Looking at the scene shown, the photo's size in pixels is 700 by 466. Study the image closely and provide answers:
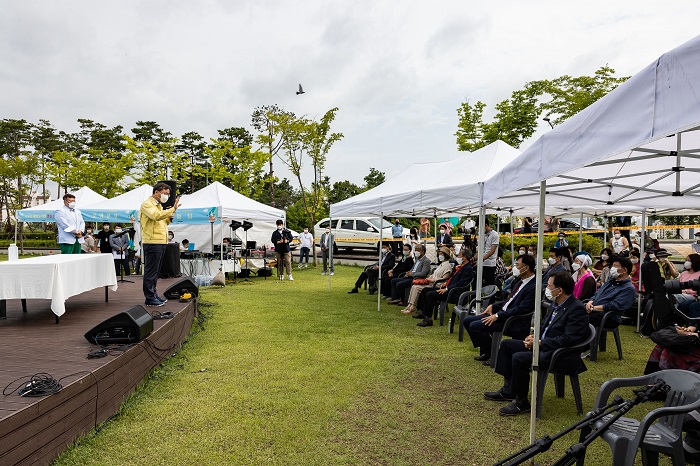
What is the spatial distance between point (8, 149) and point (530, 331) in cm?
4819

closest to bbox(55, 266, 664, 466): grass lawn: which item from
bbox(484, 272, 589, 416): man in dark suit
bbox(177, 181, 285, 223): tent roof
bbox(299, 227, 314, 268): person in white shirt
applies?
bbox(484, 272, 589, 416): man in dark suit

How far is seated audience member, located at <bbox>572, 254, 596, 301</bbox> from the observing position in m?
6.71

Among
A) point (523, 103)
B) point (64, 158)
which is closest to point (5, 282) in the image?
point (523, 103)

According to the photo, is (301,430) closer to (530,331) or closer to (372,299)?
(530,331)

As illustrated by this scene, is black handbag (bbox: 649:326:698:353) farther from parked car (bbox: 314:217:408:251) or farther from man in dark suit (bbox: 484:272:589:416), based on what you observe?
parked car (bbox: 314:217:408:251)

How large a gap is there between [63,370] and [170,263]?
8.10 m

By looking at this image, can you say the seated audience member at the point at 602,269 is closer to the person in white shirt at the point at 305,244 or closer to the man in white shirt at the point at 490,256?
the man in white shirt at the point at 490,256

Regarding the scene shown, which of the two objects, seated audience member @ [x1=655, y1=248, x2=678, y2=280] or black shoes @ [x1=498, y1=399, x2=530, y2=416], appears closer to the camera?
black shoes @ [x1=498, y1=399, x2=530, y2=416]

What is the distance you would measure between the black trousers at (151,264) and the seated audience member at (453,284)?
13.7ft

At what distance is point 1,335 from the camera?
5.46 metres

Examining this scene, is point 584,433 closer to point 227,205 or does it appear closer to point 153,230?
point 153,230

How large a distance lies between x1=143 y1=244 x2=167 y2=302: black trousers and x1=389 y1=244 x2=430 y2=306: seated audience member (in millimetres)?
4673

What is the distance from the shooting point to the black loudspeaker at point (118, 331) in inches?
185

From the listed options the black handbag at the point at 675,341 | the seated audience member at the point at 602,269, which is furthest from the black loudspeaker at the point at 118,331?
the seated audience member at the point at 602,269
